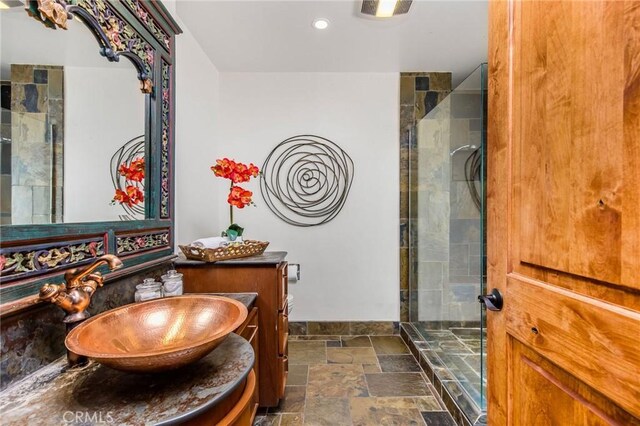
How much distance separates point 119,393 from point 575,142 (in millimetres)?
1174

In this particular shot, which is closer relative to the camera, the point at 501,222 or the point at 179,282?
the point at 501,222

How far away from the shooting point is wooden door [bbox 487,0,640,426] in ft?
1.70

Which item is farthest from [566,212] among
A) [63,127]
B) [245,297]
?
[63,127]

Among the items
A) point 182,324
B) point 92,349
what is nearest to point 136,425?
point 92,349

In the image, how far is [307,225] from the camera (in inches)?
104

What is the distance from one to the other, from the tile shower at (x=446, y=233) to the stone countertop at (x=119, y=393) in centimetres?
184

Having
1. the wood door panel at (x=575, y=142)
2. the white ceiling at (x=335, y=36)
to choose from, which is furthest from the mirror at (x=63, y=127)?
the wood door panel at (x=575, y=142)

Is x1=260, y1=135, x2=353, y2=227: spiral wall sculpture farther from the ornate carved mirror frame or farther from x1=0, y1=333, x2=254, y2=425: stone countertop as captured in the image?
x1=0, y1=333, x2=254, y2=425: stone countertop

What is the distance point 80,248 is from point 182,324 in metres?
0.44

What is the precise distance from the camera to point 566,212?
64 centimetres

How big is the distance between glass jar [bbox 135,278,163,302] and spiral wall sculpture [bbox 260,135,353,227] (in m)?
1.47

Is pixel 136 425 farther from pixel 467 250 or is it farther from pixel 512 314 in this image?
pixel 467 250

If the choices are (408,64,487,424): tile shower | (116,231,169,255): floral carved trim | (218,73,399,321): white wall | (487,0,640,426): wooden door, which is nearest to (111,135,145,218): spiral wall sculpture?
(116,231,169,255): floral carved trim

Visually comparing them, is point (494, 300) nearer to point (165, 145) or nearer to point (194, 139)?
point (165, 145)
